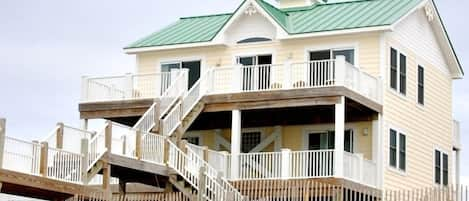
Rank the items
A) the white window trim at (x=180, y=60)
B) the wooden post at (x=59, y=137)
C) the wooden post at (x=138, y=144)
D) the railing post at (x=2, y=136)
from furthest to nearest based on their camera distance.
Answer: the white window trim at (x=180, y=60) → the wooden post at (x=138, y=144) → the wooden post at (x=59, y=137) → the railing post at (x=2, y=136)

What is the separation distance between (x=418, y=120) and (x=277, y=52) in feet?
19.6

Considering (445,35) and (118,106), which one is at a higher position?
(445,35)

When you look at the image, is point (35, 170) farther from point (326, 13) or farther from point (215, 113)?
point (326, 13)

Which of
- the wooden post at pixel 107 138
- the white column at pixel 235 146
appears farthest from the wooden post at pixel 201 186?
the white column at pixel 235 146

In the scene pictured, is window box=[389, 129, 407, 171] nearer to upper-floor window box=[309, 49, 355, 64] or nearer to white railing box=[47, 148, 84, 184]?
upper-floor window box=[309, 49, 355, 64]

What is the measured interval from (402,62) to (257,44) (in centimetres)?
533

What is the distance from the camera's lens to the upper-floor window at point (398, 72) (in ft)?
142

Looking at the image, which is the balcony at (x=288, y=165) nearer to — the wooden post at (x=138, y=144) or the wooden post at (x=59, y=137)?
the wooden post at (x=138, y=144)

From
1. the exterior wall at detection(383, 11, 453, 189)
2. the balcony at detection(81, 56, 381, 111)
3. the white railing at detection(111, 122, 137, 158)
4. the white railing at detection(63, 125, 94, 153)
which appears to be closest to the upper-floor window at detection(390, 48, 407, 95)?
the exterior wall at detection(383, 11, 453, 189)

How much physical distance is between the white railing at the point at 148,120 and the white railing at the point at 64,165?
6.05 meters

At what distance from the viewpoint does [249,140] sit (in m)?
45.0

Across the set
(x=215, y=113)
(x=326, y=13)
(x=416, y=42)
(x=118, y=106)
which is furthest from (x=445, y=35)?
(x=118, y=106)

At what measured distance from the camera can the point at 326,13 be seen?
44.9 m

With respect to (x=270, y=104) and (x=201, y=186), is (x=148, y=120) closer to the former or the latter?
(x=270, y=104)
